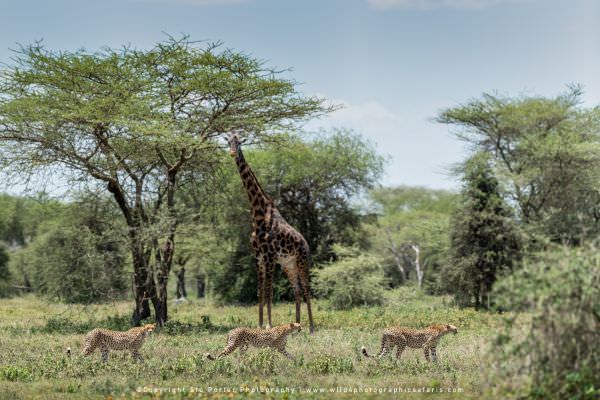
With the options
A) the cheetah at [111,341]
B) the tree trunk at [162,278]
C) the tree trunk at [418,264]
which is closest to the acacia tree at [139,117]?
the tree trunk at [162,278]

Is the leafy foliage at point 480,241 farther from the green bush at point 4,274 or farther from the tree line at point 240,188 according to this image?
the green bush at point 4,274

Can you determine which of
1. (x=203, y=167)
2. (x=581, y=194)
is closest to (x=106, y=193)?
(x=203, y=167)

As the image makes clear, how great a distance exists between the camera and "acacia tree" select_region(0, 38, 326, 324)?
19.8 meters

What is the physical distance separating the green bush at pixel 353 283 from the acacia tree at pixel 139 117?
9005 mm

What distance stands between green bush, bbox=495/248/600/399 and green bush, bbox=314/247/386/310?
19865 millimetres

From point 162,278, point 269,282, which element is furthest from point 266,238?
Result: point 162,278

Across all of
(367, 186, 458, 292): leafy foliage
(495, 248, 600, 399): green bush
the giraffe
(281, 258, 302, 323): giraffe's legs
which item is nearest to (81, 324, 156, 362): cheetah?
the giraffe

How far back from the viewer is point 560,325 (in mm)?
8227

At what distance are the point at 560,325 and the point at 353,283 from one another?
21108 millimetres

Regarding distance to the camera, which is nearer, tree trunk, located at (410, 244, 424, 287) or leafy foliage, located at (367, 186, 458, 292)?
leafy foliage, located at (367, 186, 458, 292)

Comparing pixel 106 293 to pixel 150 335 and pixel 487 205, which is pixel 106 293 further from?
pixel 487 205

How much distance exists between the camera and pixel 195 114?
22.0m

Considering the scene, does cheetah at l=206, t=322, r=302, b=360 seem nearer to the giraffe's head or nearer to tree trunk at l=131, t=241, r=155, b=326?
Answer: the giraffe's head

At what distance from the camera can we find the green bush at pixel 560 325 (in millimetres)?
A: 8094
